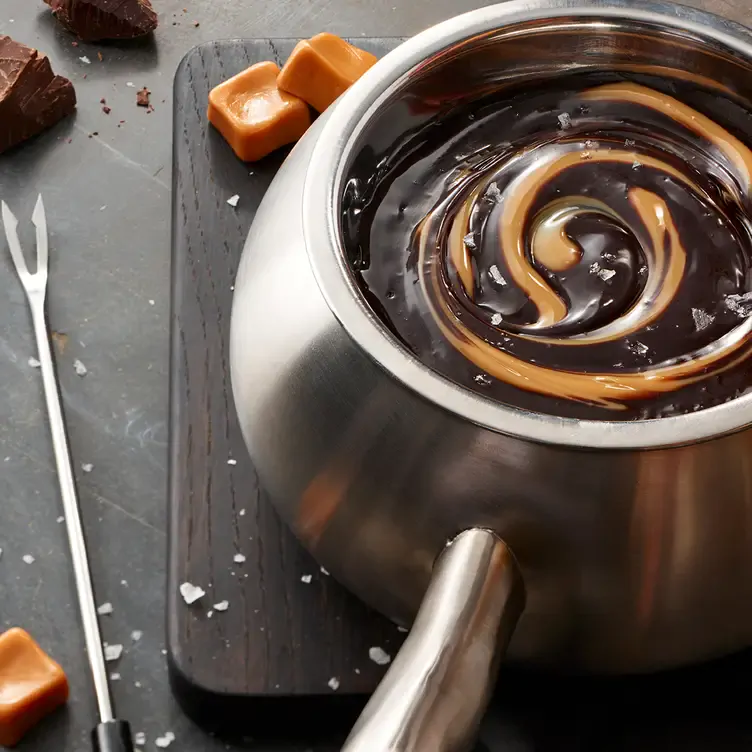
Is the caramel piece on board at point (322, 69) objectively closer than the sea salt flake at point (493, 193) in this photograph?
No

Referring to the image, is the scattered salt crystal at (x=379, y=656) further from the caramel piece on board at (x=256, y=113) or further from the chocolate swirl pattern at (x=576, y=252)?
the caramel piece on board at (x=256, y=113)

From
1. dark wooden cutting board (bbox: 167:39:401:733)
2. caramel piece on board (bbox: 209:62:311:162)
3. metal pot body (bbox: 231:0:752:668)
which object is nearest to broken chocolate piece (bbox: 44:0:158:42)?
caramel piece on board (bbox: 209:62:311:162)

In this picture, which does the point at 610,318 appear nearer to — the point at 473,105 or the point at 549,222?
the point at 549,222

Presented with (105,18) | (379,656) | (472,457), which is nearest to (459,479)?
(472,457)

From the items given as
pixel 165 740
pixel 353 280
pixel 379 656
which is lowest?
pixel 165 740

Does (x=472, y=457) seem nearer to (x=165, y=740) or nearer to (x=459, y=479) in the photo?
(x=459, y=479)

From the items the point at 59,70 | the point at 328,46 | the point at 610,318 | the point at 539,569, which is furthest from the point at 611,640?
the point at 59,70

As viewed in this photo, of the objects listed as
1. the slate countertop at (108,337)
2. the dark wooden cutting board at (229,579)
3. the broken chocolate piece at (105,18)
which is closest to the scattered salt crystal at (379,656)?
the dark wooden cutting board at (229,579)
